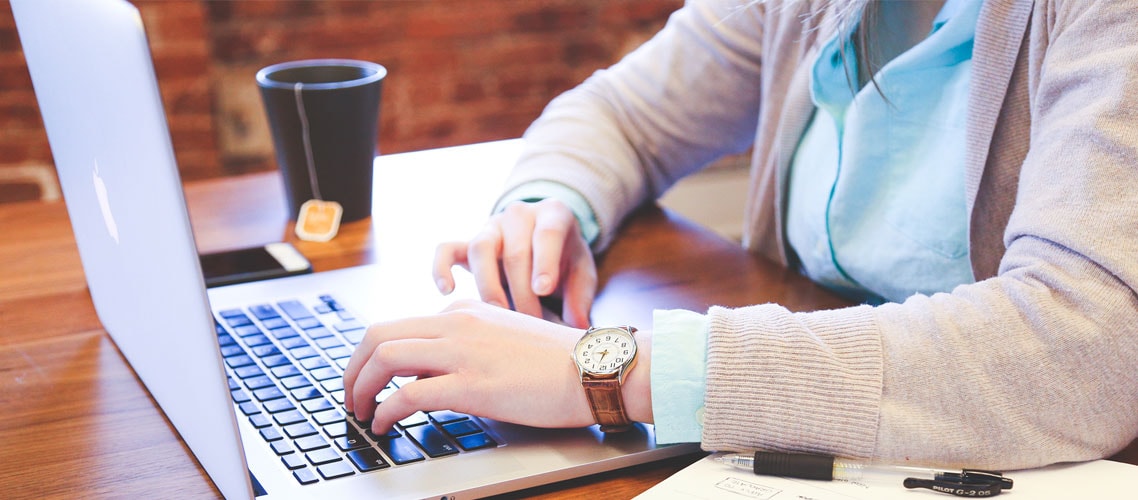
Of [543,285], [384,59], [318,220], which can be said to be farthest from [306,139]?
[384,59]

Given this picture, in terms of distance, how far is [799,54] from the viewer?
1.01m

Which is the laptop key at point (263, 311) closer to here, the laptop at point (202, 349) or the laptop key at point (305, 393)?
the laptop at point (202, 349)

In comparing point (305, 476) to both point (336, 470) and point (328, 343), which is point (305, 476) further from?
point (328, 343)

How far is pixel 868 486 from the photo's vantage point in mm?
587

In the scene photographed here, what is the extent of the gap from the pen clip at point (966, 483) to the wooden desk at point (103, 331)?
0.13m

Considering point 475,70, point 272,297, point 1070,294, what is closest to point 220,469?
point 272,297

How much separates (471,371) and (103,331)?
1.24ft

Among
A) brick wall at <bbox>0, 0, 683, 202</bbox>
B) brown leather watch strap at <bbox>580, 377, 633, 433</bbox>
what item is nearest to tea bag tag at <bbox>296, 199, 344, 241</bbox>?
brown leather watch strap at <bbox>580, 377, 633, 433</bbox>

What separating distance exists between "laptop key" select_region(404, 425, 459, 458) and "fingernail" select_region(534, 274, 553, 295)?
0.67 feet

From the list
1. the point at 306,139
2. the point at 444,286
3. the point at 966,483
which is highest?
the point at 306,139

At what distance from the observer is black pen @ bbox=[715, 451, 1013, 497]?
Result: 0.58 meters

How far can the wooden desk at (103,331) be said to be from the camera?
2.09ft

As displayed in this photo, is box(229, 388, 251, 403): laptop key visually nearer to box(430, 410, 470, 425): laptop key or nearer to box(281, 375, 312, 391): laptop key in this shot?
box(281, 375, 312, 391): laptop key

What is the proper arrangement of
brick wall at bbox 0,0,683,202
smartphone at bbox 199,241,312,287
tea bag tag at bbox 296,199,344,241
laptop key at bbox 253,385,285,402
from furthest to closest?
brick wall at bbox 0,0,683,202 < tea bag tag at bbox 296,199,344,241 < smartphone at bbox 199,241,312,287 < laptop key at bbox 253,385,285,402
